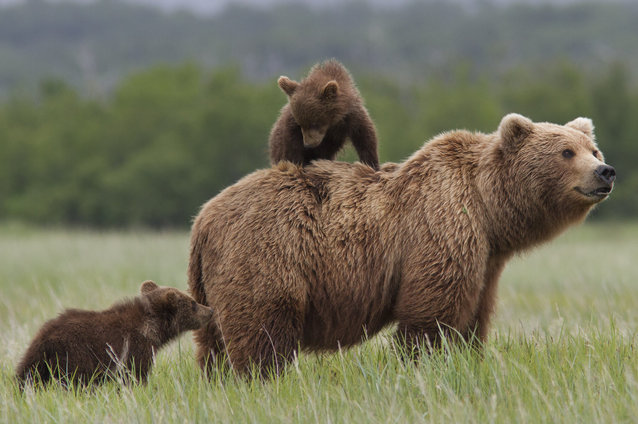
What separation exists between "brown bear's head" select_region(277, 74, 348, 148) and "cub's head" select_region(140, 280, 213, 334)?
5.00 feet

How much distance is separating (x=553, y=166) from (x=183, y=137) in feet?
150

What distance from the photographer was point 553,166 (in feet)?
17.9

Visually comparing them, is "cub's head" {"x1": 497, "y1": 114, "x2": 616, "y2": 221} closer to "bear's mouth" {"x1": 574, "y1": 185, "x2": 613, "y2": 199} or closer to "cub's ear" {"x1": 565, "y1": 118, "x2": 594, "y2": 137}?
"bear's mouth" {"x1": 574, "y1": 185, "x2": 613, "y2": 199}

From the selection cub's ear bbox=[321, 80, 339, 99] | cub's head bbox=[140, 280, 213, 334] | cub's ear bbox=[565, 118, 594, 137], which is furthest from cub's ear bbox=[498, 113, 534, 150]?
cub's head bbox=[140, 280, 213, 334]

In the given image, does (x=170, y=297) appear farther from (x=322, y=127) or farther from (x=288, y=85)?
(x=288, y=85)

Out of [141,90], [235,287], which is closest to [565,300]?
[235,287]

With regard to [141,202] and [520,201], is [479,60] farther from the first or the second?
[520,201]

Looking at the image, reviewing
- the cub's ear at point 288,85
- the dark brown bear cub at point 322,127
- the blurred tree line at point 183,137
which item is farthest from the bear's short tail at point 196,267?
the blurred tree line at point 183,137

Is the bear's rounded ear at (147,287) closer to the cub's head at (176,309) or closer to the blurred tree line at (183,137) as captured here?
the cub's head at (176,309)

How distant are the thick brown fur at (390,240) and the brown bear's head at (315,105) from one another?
0.70 meters

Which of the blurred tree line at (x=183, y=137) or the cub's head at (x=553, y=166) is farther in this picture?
the blurred tree line at (x=183, y=137)

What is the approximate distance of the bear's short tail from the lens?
587 centimetres

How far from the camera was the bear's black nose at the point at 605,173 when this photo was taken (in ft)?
17.2

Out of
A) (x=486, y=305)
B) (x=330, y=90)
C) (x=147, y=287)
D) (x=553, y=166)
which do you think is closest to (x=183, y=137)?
(x=330, y=90)
